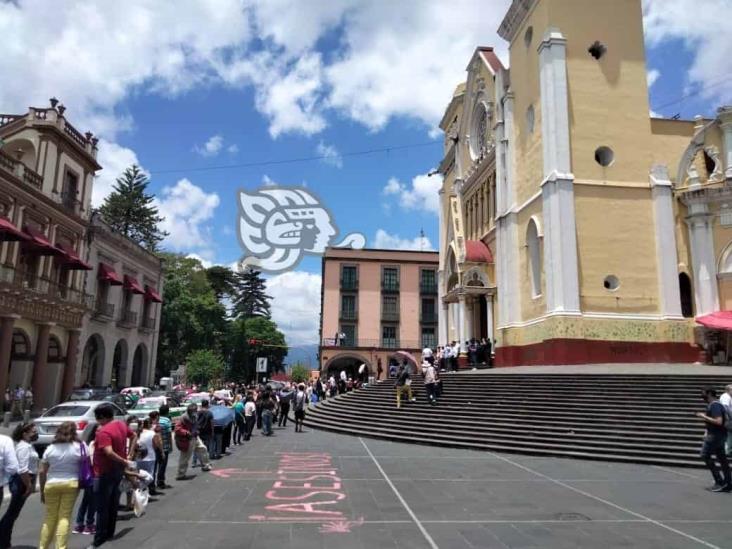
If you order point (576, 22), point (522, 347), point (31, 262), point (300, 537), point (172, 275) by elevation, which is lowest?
point (300, 537)

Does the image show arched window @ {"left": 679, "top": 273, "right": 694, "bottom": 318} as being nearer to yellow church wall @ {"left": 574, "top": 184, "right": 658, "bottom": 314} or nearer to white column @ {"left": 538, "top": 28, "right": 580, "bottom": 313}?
yellow church wall @ {"left": 574, "top": 184, "right": 658, "bottom": 314}

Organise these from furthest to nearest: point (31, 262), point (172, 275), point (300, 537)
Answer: point (172, 275)
point (31, 262)
point (300, 537)

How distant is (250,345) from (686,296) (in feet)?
149

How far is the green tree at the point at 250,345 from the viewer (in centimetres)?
6025

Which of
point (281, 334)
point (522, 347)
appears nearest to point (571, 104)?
point (522, 347)

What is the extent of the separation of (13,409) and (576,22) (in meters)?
28.6

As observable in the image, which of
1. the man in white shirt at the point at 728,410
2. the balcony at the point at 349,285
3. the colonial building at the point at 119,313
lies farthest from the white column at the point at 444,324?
the man in white shirt at the point at 728,410

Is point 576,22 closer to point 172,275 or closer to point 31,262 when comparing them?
point 31,262

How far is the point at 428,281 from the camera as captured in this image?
2185 inches

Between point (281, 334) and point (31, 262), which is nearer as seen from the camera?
point (31, 262)

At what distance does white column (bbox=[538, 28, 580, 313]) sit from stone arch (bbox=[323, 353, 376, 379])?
29523mm

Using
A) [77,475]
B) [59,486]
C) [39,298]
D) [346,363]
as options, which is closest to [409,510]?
[77,475]

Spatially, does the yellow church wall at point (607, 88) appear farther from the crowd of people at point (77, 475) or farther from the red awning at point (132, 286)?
the red awning at point (132, 286)

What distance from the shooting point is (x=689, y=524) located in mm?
7367
